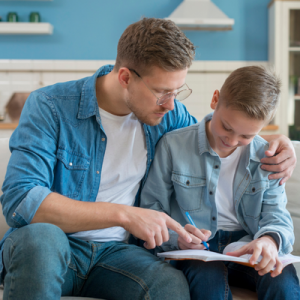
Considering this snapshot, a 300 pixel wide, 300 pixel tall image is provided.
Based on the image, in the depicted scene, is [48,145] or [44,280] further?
[48,145]

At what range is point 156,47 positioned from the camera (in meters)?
1.24

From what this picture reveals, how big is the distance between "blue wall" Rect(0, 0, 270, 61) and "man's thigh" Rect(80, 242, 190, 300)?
3.23 meters

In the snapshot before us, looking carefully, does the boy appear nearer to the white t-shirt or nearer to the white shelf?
the white t-shirt

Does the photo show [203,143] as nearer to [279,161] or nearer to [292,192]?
[279,161]

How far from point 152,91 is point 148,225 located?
20.1 inches

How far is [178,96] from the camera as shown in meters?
1.36

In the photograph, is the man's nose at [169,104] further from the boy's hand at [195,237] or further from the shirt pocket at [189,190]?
the boy's hand at [195,237]

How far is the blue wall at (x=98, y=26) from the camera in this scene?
4008 mm

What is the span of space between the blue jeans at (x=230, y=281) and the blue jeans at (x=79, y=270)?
7cm

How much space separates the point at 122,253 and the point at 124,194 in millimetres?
238

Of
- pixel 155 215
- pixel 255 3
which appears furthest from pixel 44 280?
pixel 255 3

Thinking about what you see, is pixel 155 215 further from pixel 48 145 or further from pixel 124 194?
pixel 48 145

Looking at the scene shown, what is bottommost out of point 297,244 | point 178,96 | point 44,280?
point 297,244

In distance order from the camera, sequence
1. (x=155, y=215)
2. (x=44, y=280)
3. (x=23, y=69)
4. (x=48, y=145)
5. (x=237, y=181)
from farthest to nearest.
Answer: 1. (x=23, y=69)
2. (x=237, y=181)
3. (x=48, y=145)
4. (x=155, y=215)
5. (x=44, y=280)
